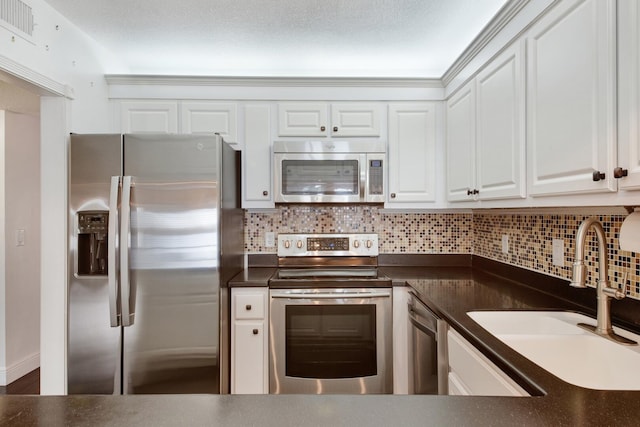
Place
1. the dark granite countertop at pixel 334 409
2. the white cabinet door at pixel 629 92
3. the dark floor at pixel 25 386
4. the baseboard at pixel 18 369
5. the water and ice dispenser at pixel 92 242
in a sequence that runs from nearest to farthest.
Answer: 1. the dark granite countertop at pixel 334 409
2. the white cabinet door at pixel 629 92
3. the water and ice dispenser at pixel 92 242
4. the dark floor at pixel 25 386
5. the baseboard at pixel 18 369

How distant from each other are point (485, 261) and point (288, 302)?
1.48 meters

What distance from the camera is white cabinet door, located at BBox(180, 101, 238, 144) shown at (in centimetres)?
245

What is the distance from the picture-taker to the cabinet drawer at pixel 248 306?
6.96ft

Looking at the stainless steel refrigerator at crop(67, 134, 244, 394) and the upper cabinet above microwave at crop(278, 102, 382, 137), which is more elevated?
the upper cabinet above microwave at crop(278, 102, 382, 137)

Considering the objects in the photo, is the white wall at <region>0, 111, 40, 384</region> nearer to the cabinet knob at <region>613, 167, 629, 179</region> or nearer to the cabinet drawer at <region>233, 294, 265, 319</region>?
the cabinet drawer at <region>233, 294, 265, 319</region>

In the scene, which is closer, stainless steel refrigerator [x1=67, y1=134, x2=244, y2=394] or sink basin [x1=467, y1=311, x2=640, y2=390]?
sink basin [x1=467, y1=311, x2=640, y2=390]

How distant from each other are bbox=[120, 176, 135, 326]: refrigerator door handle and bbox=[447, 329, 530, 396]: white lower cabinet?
165 centimetres

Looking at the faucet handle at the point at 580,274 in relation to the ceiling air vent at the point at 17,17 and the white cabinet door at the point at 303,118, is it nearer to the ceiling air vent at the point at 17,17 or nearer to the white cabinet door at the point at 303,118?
A: the white cabinet door at the point at 303,118

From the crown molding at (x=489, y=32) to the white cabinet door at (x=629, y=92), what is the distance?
2.05ft

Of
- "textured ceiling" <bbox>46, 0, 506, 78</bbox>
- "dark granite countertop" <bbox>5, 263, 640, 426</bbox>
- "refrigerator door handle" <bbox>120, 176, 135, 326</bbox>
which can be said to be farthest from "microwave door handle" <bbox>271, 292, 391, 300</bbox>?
"textured ceiling" <bbox>46, 0, 506, 78</bbox>

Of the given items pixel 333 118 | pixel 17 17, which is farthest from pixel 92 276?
pixel 333 118

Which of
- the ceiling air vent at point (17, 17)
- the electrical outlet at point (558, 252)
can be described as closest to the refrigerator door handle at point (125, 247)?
the ceiling air vent at point (17, 17)

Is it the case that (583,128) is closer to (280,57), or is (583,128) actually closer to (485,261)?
(485,261)

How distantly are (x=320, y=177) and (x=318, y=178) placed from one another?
0.05 ft
